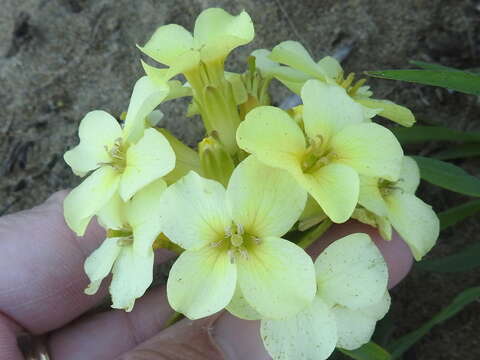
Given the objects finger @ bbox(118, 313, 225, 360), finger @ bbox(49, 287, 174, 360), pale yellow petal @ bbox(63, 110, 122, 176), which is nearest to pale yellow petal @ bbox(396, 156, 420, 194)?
finger @ bbox(118, 313, 225, 360)

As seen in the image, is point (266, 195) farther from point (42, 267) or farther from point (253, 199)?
point (42, 267)

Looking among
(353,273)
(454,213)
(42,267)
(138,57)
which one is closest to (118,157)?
(353,273)

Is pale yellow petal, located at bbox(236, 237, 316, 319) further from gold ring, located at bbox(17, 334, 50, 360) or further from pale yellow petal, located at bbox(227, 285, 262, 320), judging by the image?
gold ring, located at bbox(17, 334, 50, 360)

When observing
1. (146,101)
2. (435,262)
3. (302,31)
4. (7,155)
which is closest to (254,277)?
(146,101)

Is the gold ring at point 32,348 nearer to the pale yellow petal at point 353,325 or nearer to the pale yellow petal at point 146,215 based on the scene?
the pale yellow petal at point 146,215

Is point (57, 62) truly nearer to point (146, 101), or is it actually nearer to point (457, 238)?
point (146, 101)

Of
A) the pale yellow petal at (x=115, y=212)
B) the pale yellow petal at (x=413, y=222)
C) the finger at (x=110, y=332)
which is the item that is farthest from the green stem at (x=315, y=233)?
the finger at (x=110, y=332)

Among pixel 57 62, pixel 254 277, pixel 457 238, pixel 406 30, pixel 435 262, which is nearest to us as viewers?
pixel 254 277
